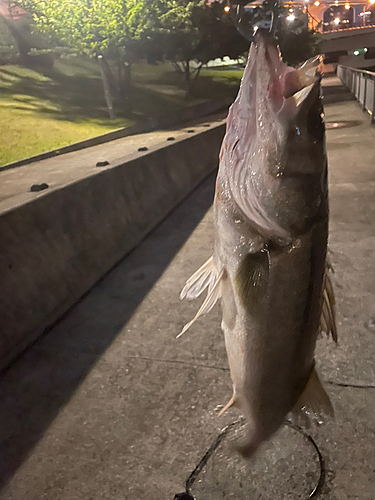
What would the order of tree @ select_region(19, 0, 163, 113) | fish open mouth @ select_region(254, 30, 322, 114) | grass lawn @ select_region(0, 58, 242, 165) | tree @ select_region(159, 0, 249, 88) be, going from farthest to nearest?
tree @ select_region(159, 0, 249, 88), tree @ select_region(19, 0, 163, 113), grass lawn @ select_region(0, 58, 242, 165), fish open mouth @ select_region(254, 30, 322, 114)

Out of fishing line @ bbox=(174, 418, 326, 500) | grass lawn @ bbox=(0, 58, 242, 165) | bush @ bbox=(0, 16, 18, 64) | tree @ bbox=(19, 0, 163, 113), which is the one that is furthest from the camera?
bush @ bbox=(0, 16, 18, 64)

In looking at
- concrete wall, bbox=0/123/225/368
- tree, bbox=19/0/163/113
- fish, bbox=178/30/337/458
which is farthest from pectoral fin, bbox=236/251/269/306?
tree, bbox=19/0/163/113

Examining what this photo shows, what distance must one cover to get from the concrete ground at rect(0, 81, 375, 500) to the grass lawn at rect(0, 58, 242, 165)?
27.1 feet

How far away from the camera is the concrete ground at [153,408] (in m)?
2.70

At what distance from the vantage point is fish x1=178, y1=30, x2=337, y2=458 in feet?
6.02

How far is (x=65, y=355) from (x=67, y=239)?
1.43m

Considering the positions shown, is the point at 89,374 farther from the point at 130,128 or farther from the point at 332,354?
the point at 130,128

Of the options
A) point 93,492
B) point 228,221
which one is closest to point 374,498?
point 93,492

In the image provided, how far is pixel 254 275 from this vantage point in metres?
1.96

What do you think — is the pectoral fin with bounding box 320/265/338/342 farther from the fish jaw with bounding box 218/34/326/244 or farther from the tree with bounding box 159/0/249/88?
the tree with bounding box 159/0/249/88

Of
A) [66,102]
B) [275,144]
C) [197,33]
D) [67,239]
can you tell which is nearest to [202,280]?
[275,144]

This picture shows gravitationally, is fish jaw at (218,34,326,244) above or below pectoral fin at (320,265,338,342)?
above

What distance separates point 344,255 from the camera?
18.4ft

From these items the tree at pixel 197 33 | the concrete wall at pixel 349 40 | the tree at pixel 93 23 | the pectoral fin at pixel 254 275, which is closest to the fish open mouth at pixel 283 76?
the pectoral fin at pixel 254 275
